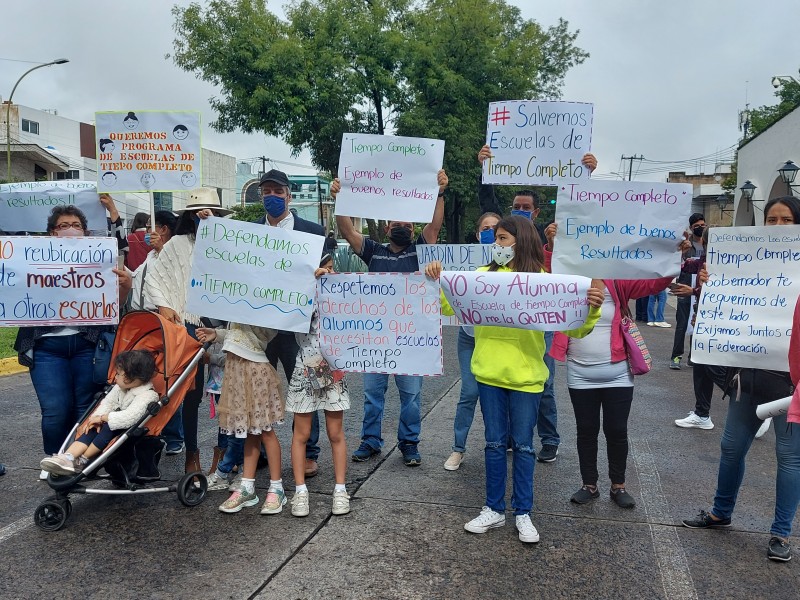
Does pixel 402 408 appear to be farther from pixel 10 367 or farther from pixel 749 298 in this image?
pixel 10 367

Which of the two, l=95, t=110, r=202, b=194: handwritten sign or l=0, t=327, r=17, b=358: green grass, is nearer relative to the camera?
l=95, t=110, r=202, b=194: handwritten sign

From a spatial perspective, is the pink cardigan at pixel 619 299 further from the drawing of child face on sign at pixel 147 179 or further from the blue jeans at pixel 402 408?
the drawing of child face on sign at pixel 147 179

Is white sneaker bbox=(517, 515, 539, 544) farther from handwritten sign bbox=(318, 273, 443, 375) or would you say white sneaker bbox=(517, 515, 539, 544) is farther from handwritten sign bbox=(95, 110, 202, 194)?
handwritten sign bbox=(95, 110, 202, 194)

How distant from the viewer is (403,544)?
3.84m

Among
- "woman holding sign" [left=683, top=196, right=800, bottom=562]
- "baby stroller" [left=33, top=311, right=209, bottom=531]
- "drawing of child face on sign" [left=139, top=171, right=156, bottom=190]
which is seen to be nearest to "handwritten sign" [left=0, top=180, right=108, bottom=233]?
"drawing of child face on sign" [left=139, top=171, right=156, bottom=190]

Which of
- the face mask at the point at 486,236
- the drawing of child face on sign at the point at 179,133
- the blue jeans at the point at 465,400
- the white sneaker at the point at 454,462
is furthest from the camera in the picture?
the drawing of child face on sign at the point at 179,133

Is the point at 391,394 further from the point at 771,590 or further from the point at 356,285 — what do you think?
the point at 771,590

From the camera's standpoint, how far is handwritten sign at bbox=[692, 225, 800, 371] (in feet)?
12.5

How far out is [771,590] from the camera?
3.36 metres

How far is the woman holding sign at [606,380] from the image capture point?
434 centimetres

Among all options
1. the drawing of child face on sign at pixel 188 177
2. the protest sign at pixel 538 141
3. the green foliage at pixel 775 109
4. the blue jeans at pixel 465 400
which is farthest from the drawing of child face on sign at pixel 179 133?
the green foliage at pixel 775 109

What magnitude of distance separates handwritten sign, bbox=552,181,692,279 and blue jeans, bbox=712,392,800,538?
0.91 meters

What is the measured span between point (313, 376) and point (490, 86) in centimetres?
2104

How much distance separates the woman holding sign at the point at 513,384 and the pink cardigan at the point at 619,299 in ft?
1.02
